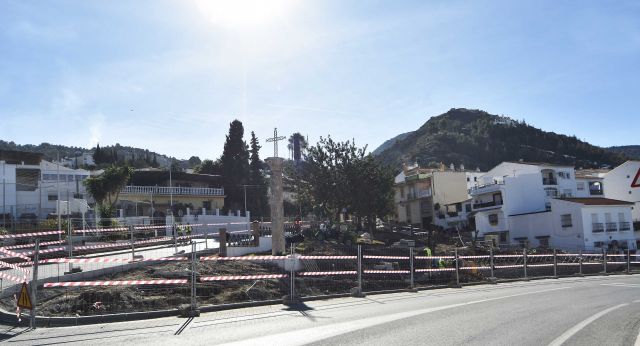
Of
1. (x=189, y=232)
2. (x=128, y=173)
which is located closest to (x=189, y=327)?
(x=189, y=232)

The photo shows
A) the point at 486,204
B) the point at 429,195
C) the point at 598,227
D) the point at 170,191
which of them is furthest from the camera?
the point at 429,195

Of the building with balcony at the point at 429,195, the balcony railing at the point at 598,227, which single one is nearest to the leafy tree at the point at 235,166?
the building with balcony at the point at 429,195

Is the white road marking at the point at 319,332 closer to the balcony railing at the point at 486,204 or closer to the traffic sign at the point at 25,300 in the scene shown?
the traffic sign at the point at 25,300

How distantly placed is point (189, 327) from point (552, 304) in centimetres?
909

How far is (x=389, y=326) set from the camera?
9555 mm

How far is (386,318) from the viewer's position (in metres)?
10.6

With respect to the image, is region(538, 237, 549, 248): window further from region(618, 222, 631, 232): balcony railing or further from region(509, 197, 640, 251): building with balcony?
region(618, 222, 631, 232): balcony railing

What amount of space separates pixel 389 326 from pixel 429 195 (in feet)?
196

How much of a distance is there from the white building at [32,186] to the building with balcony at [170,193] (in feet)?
16.0

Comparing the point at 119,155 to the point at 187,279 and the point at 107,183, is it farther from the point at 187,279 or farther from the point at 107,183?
the point at 187,279

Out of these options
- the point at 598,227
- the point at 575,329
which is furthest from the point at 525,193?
the point at 575,329

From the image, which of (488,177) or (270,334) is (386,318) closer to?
(270,334)

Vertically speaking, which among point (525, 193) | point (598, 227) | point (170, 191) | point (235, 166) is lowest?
point (598, 227)

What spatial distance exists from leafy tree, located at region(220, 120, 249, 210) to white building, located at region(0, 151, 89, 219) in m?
15.9
